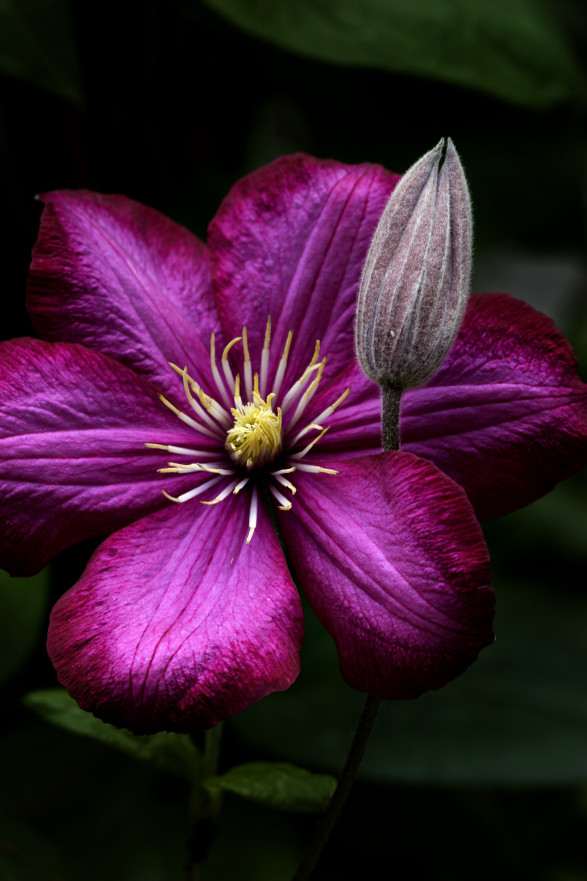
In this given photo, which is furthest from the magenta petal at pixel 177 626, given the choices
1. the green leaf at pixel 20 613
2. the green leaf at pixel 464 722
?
the green leaf at pixel 464 722

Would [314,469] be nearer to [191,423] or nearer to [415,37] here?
[191,423]

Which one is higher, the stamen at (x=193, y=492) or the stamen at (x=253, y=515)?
the stamen at (x=193, y=492)

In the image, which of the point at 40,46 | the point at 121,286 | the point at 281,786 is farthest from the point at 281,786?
the point at 40,46

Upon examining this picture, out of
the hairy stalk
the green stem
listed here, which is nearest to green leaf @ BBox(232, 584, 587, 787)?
the green stem

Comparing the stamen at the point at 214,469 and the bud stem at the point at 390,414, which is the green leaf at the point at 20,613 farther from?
the bud stem at the point at 390,414

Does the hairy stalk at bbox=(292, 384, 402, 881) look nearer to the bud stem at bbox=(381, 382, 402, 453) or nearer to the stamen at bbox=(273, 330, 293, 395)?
the bud stem at bbox=(381, 382, 402, 453)

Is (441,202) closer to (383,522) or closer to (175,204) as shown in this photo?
(383,522)
